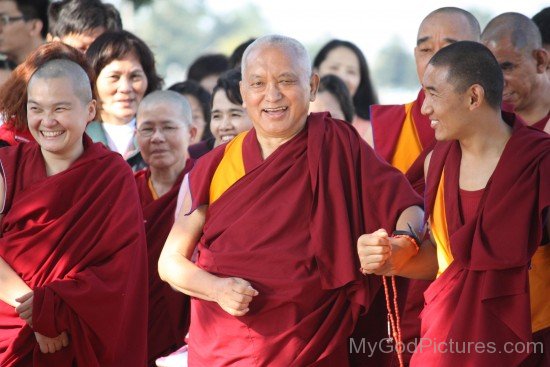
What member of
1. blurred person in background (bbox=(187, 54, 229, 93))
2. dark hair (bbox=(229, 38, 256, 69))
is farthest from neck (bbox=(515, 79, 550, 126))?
blurred person in background (bbox=(187, 54, 229, 93))

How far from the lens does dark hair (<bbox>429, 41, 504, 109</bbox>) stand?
5059mm

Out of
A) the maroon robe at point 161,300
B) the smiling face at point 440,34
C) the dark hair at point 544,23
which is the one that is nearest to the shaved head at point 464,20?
the smiling face at point 440,34

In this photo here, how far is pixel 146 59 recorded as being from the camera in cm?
739

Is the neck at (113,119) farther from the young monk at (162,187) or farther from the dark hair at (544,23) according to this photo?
the dark hair at (544,23)

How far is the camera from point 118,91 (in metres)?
7.23

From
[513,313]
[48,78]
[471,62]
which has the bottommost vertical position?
[513,313]

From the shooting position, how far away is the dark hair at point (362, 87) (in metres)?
9.35

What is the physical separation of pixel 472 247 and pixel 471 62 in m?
0.79

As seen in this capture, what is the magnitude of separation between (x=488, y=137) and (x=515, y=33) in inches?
57.8

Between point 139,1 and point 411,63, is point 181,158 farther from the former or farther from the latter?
point 411,63

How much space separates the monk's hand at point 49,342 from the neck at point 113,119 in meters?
1.86

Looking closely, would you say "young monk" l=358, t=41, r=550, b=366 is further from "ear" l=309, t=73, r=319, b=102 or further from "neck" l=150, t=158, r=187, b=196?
"neck" l=150, t=158, r=187, b=196

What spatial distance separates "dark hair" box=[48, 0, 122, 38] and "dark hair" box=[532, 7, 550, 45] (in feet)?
8.42

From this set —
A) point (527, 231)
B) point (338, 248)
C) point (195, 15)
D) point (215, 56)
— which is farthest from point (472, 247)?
point (195, 15)
